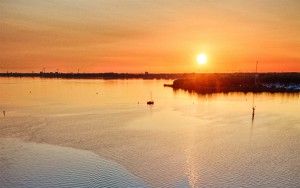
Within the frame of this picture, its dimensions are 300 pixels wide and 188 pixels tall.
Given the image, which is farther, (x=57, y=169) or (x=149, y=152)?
(x=149, y=152)

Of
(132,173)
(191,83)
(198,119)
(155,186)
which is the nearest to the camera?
(155,186)

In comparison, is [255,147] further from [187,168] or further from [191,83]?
[191,83]

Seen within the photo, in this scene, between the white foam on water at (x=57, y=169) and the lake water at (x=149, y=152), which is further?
the lake water at (x=149, y=152)

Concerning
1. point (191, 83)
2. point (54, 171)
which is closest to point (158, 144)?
point (54, 171)

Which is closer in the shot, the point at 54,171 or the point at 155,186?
the point at 155,186

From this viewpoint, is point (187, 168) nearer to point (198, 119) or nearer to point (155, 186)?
point (155, 186)

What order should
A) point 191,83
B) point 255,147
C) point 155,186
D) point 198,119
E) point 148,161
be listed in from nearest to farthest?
point 155,186 → point 148,161 → point 255,147 → point 198,119 → point 191,83

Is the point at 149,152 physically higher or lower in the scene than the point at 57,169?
higher

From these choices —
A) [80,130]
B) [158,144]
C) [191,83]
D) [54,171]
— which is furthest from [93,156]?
[191,83]

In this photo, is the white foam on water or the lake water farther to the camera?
the lake water
